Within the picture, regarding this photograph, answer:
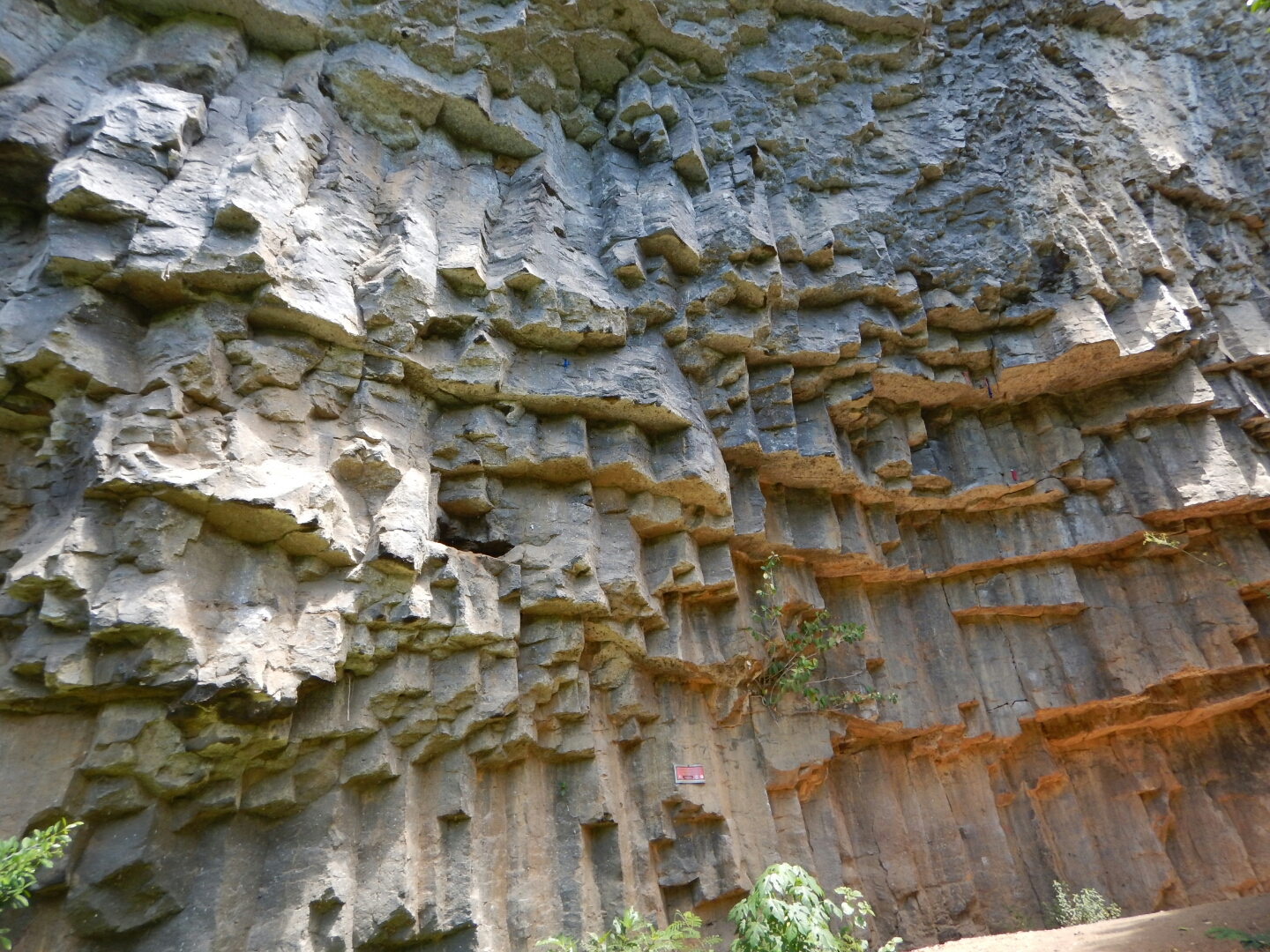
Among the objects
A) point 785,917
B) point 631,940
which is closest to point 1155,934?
point 785,917

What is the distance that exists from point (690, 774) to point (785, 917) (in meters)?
2.43

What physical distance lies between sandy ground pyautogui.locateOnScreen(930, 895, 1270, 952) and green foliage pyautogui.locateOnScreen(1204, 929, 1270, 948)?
43mm

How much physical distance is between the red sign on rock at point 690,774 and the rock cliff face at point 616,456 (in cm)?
14

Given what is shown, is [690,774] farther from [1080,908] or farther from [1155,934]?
[1080,908]

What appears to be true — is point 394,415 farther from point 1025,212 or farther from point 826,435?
point 1025,212

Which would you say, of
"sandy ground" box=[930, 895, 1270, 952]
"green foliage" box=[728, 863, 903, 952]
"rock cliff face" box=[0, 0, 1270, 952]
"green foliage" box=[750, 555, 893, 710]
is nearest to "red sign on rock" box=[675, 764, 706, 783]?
"rock cliff face" box=[0, 0, 1270, 952]

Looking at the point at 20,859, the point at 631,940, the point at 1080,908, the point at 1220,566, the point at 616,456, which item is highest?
the point at 616,456

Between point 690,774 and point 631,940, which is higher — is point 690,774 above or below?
above

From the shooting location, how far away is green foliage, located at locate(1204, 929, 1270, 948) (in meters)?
5.55

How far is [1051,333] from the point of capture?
9.19 m

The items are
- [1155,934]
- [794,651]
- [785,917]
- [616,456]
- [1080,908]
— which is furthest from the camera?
[1080,908]

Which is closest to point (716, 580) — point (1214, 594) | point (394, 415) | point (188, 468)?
point (394, 415)

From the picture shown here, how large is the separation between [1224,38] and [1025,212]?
5.37 meters

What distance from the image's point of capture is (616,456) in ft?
22.9
